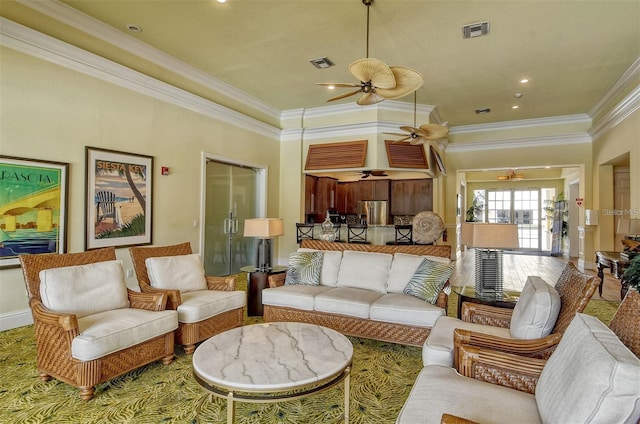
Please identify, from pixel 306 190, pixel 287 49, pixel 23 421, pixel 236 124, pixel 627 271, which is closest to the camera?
pixel 23 421

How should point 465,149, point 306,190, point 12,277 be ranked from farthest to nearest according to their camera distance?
point 465,149, point 306,190, point 12,277

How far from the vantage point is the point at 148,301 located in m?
3.06

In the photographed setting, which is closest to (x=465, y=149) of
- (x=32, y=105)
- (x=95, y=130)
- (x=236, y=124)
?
(x=236, y=124)

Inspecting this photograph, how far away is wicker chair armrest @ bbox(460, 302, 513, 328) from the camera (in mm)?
2693

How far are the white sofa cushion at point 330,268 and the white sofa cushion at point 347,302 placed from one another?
33 centimetres

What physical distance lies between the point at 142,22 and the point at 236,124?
2.48 meters

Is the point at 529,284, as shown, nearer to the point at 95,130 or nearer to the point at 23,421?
the point at 23,421

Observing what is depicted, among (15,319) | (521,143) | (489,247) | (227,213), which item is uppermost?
(521,143)

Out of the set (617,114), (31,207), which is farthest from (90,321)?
(617,114)

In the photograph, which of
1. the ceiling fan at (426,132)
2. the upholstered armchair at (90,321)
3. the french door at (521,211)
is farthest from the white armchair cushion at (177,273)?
the french door at (521,211)

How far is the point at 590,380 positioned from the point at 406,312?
80.9 inches

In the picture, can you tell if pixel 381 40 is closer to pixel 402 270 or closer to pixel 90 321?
pixel 402 270

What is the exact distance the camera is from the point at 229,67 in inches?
215

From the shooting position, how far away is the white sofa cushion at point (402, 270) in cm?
363
